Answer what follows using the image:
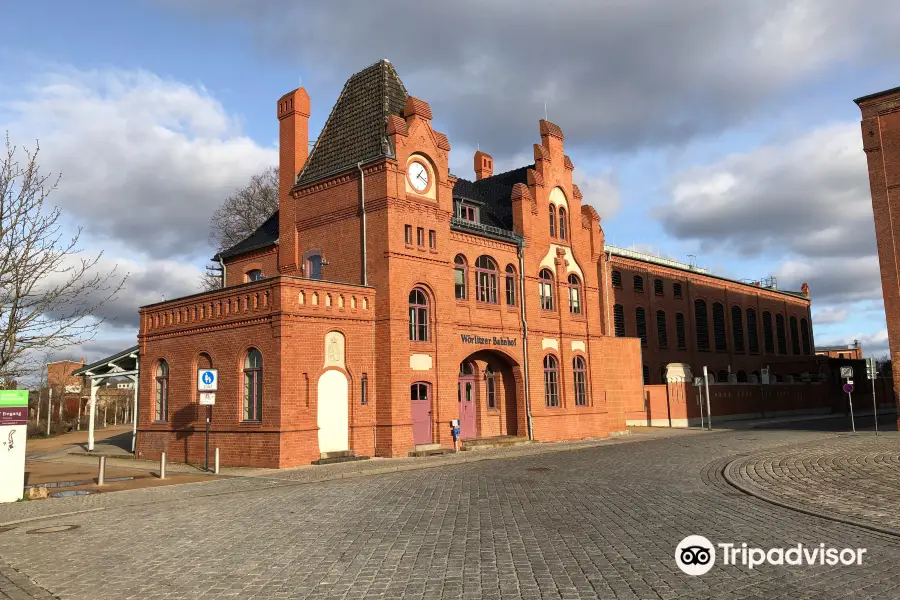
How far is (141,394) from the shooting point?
26125 millimetres

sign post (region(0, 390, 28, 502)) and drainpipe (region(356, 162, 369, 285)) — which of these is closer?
sign post (region(0, 390, 28, 502))

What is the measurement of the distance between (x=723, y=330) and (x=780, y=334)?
475 inches

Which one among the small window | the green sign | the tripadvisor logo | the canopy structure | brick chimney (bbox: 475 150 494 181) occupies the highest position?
brick chimney (bbox: 475 150 494 181)

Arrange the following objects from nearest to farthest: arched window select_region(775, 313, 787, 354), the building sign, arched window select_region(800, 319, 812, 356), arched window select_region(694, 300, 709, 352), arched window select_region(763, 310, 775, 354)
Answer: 1. the building sign
2. arched window select_region(694, 300, 709, 352)
3. arched window select_region(763, 310, 775, 354)
4. arched window select_region(775, 313, 787, 354)
5. arched window select_region(800, 319, 812, 356)

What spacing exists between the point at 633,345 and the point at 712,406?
439 inches

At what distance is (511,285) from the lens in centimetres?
2958

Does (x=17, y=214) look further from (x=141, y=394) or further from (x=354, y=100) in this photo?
(x=354, y=100)

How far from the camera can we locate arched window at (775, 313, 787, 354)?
66.4 metres

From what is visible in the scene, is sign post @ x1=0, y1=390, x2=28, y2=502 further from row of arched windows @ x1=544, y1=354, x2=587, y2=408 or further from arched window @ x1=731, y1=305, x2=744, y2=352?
arched window @ x1=731, y1=305, x2=744, y2=352

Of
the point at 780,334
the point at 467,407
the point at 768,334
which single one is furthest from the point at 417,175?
the point at 780,334

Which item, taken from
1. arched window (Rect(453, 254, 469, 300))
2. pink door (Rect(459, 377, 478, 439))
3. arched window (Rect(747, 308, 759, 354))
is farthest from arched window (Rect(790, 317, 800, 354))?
arched window (Rect(453, 254, 469, 300))

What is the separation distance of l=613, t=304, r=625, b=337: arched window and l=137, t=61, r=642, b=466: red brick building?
1630 centimetres

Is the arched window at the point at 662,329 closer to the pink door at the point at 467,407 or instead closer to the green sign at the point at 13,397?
the pink door at the point at 467,407

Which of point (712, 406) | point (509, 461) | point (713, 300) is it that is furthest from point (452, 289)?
point (713, 300)
